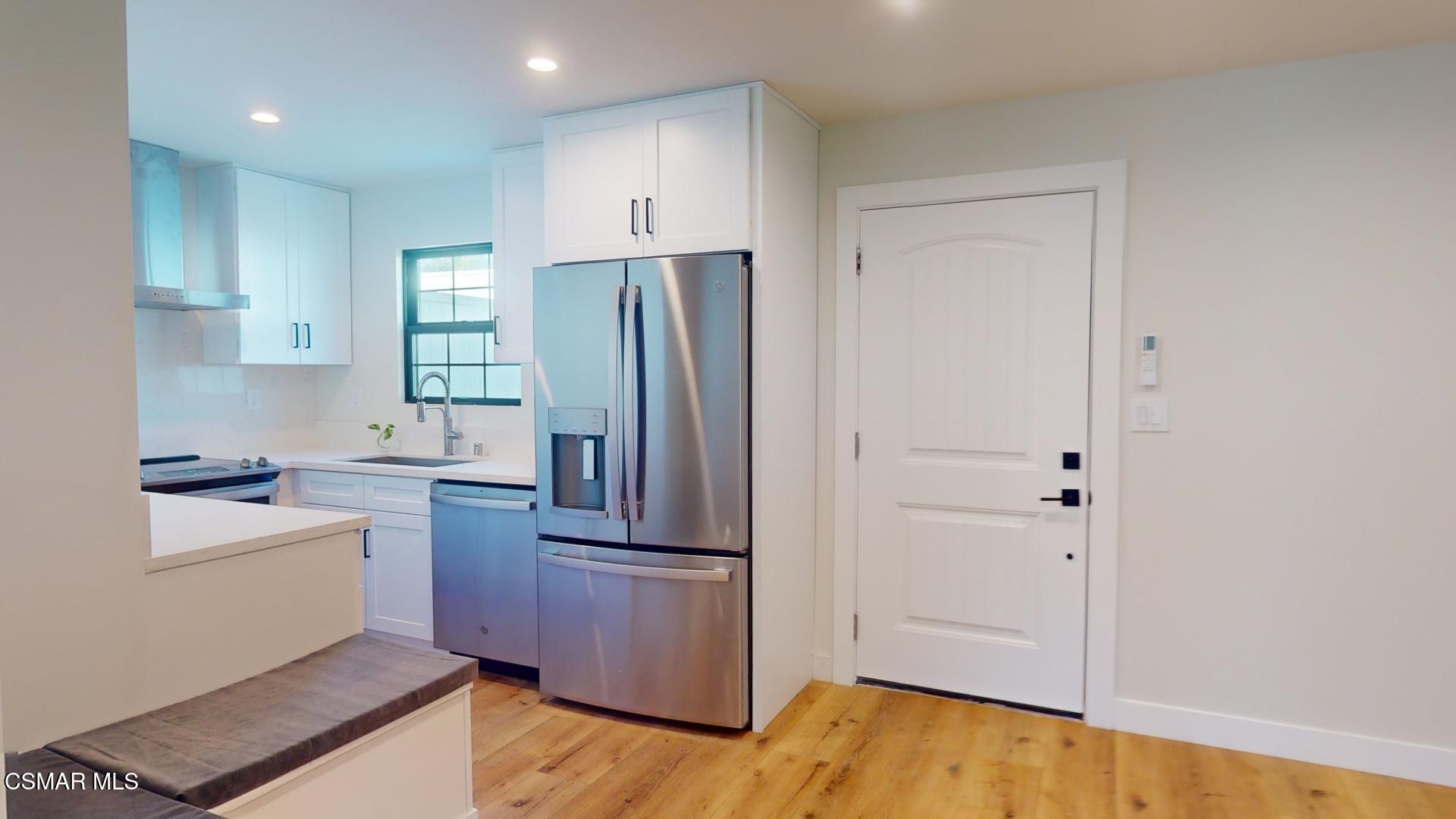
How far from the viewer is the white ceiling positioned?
7.55ft

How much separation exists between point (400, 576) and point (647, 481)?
5.18 ft

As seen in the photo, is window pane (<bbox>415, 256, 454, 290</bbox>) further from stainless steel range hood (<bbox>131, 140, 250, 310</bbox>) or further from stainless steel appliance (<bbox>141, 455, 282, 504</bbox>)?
stainless steel appliance (<bbox>141, 455, 282, 504</bbox>)

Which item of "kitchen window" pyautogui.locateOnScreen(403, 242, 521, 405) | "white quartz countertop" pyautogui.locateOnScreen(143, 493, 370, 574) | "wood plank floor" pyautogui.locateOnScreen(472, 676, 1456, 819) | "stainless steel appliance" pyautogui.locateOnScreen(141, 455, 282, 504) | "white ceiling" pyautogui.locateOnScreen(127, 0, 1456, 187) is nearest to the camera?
"white quartz countertop" pyautogui.locateOnScreen(143, 493, 370, 574)

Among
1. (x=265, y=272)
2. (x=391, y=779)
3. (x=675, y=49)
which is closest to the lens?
(x=391, y=779)

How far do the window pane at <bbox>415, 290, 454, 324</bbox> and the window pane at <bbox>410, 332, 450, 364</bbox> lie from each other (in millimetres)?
83

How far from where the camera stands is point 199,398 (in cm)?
426

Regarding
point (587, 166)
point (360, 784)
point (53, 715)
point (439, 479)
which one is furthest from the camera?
point (439, 479)

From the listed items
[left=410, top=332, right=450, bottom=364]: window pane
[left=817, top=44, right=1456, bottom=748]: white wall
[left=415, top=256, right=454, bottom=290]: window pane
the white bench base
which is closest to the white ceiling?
[left=817, top=44, right=1456, bottom=748]: white wall

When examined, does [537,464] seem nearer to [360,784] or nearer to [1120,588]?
[360,784]

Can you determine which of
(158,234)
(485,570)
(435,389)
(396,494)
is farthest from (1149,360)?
(158,234)

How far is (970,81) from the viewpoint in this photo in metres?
2.88

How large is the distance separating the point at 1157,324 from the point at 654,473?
1.95 m

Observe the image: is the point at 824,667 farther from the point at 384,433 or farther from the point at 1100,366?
the point at 384,433

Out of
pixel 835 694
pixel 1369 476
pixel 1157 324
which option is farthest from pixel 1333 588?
pixel 835 694
